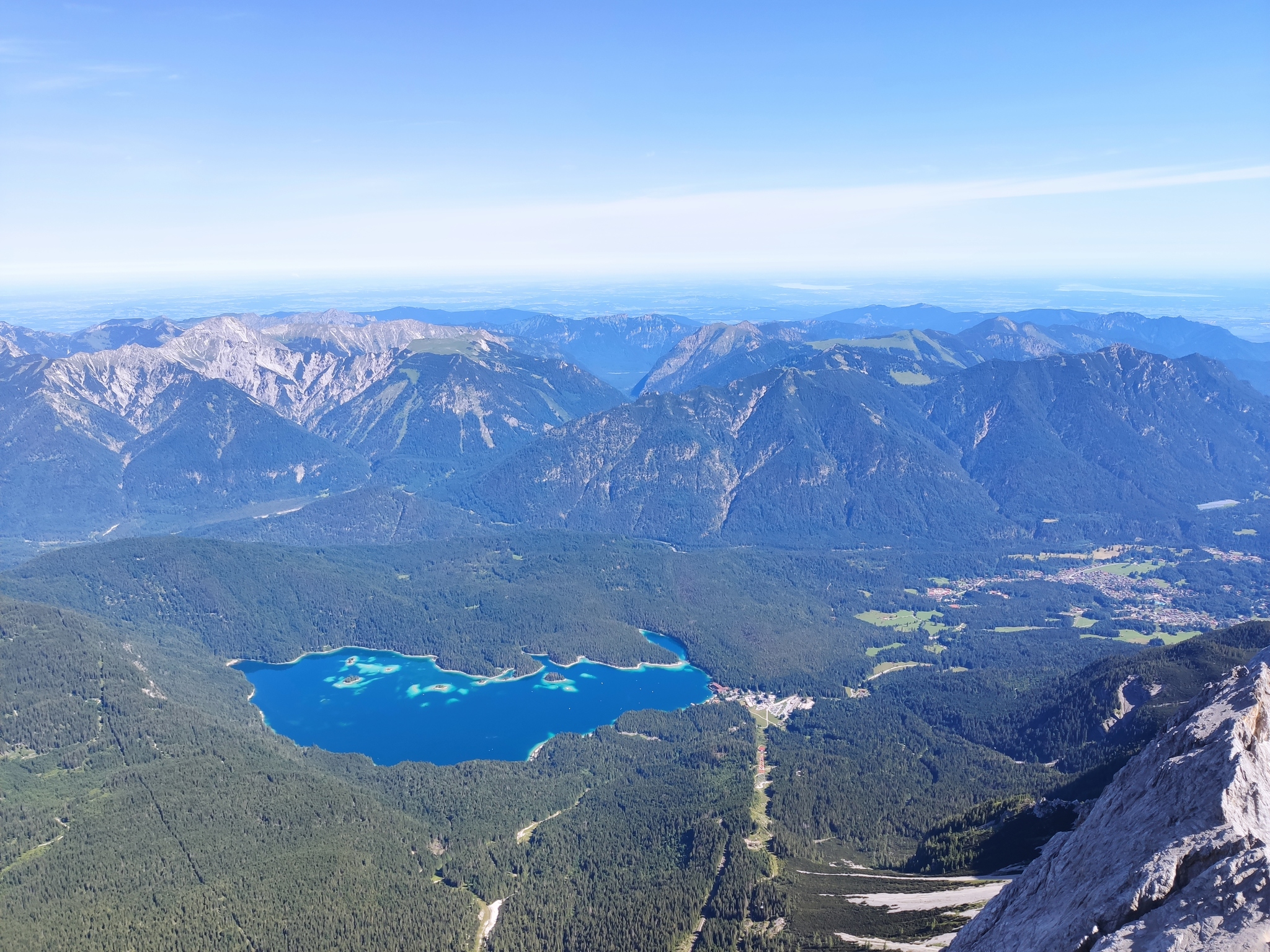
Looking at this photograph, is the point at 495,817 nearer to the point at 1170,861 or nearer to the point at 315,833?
the point at 315,833

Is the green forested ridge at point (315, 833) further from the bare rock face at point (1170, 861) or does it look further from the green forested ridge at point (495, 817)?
the bare rock face at point (1170, 861)

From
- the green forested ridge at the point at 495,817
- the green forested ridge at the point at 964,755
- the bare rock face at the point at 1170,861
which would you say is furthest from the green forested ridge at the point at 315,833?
the bare rock face at the point at 1170,861

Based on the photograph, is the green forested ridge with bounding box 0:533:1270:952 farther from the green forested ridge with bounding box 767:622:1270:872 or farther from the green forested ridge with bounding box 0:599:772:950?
the green forested ridge with bounding box 767:622:1270:872

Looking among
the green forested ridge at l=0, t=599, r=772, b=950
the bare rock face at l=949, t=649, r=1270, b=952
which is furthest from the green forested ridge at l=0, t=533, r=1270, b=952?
the bare rock face at l=949, t=649, r=1270, b=952

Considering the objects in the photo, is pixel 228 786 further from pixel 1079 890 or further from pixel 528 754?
pixel 1079 890

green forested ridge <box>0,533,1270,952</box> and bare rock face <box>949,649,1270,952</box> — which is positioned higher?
bare rock face <box>949,649,1270,952</box>

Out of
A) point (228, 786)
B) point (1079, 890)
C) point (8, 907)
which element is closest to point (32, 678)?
point (228, 786)

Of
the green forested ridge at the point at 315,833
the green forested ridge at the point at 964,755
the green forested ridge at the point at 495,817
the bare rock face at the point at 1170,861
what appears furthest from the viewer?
the green forested ridge at the point at 964,755

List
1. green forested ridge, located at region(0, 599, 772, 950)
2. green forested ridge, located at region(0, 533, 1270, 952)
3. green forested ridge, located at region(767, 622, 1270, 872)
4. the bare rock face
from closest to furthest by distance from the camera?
the bare rock face < green forested ridge, located at region(0, 533, 1270, 952) < green forested ridge, located at region(0, 599, 772, 950) < green forested ridge, located at region(767, 622, 1270, 872)
